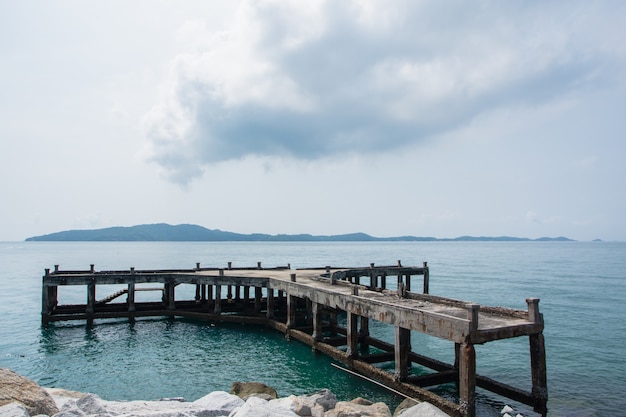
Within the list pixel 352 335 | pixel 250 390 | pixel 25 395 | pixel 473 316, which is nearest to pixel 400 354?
pixel 352 335

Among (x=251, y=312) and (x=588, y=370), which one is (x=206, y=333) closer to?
(x=251, y=312)

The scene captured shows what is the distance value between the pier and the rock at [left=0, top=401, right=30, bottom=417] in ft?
43.7

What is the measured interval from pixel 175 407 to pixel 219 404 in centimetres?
141

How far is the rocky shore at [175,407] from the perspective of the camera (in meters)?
12.4

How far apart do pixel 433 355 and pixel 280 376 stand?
1060 centimetres

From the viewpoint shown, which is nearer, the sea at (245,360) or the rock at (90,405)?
the rock at (90,405)

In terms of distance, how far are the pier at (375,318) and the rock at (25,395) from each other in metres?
13.0

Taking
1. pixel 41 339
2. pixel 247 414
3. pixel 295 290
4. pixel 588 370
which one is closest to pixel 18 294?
pixel 41 339

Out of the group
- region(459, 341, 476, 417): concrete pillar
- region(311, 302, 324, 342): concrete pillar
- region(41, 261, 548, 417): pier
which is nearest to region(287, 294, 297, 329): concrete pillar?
region(41, 261, 548, 417): pier

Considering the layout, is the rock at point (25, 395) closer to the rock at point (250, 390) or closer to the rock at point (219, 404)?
the rock at point (219, 404)

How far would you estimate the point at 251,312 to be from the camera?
3622cm

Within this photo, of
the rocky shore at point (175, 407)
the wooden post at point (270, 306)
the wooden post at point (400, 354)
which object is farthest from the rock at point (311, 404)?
the wooden post at point (270, 306)

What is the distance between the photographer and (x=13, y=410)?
38.0 feet

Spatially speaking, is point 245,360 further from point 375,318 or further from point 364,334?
point 375,318
